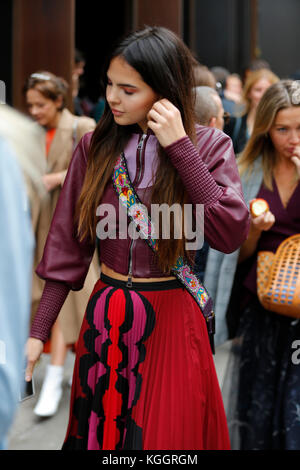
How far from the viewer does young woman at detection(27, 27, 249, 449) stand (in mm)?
1935

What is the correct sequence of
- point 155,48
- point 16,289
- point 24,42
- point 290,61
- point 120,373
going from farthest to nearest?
1. point 290,61
2. point 24,42
3. point 120,373
4. point 155,48
5. point 16,289

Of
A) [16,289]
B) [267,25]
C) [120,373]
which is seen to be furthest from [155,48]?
[267,25]

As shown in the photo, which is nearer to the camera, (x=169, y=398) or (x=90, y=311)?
(x=169, y=398)

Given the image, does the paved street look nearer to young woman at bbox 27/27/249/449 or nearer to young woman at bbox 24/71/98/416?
young woman at bbox 24/71/98/416

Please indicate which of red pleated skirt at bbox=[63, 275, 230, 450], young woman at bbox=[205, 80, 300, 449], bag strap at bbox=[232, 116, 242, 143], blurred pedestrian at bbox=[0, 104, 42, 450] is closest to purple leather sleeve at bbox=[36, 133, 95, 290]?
red pleated skirt at bbox=[63, 275, 230, 450]

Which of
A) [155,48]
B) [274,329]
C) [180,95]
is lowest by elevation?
[274,329]

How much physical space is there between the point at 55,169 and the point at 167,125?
2.22 meters

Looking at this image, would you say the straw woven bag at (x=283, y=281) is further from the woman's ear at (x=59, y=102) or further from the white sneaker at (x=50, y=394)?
the woman's ear at (x=59, y=102)

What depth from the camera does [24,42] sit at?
4.91 m

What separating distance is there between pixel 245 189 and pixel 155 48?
1.12 meters

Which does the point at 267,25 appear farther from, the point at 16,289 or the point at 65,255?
the point at 16,289

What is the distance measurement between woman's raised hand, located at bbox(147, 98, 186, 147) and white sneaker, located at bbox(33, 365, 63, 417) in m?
2.50

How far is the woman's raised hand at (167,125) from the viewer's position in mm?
1871
